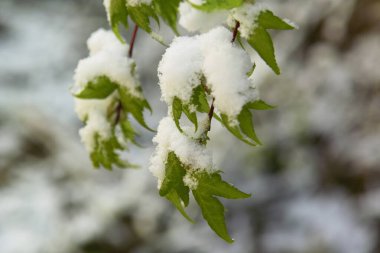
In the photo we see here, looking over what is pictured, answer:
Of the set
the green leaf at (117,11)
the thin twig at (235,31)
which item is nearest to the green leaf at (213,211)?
the thin twig at (235,31)

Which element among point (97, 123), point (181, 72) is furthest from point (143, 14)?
point (97, 123)

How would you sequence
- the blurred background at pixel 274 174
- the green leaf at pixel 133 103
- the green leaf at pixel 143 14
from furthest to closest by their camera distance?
the blurred background at pixel 274 174 → the green leaf at pixel 133 103 → the green leaf at pixel 143 14

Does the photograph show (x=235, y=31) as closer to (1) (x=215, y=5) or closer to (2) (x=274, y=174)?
(1) (x=215, y=5)

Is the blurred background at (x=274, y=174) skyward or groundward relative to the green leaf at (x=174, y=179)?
skyward

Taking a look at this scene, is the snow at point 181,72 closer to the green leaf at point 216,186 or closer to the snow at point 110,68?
the green leaf at point 216,186

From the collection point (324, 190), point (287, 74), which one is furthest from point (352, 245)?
point (287, 74)

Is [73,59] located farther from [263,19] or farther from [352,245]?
[263,19]
